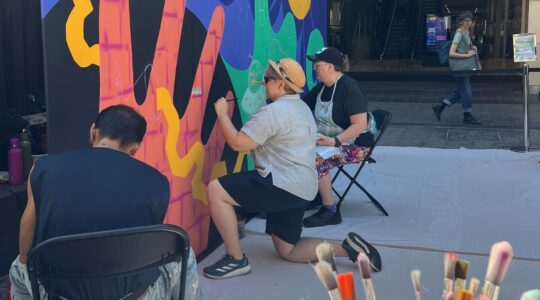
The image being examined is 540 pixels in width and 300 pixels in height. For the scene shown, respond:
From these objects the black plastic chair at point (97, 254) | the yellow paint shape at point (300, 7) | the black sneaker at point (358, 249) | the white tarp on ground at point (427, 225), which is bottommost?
the white tarp on ground at point (427, 225)

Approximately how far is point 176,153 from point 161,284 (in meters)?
1.47

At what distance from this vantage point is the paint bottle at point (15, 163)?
142 inches

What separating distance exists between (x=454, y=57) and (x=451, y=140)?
1604mm

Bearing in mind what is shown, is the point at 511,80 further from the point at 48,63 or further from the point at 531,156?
the point at 48,63

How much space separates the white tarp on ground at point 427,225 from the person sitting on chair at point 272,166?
0.24 metres

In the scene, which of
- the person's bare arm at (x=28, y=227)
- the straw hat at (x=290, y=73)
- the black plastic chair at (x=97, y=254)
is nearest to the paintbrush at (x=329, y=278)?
the black plastic chair at (x=97, y=254)

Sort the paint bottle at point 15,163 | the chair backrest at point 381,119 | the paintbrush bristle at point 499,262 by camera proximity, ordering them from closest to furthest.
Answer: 1. the paintbrush bristle at point 499,262
2. the paint bottle at point 15,163
3. the chair backrest at point 381,119

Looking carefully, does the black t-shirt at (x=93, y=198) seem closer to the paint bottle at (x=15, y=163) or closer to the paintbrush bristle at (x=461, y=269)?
the paintbrush bristle at (x=461, y=269)

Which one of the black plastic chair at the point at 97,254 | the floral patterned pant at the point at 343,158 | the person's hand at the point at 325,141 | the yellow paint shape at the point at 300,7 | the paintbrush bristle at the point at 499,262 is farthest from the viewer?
the yellow paint shape at the point at 300,7

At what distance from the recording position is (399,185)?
603 centimetres

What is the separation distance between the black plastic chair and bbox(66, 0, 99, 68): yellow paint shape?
3.44 feet

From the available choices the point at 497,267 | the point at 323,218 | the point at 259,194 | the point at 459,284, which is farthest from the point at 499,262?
the point at 323,218

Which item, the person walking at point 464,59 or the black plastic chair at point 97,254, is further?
the person walking at point 464,59

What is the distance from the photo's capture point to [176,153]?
3691 mm
